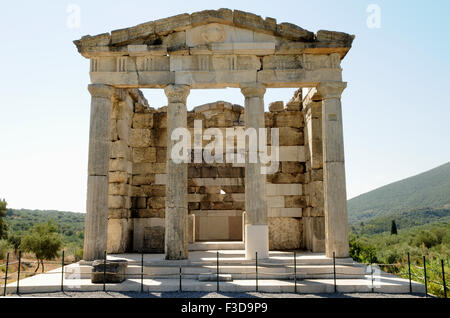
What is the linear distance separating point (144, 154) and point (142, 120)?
135 centimetres

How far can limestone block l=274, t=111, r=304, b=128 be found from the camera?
50.3 feet

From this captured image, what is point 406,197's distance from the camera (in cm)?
10388

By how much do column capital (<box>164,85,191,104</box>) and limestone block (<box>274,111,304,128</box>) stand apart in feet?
15.3

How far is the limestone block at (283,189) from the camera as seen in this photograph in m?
14.9

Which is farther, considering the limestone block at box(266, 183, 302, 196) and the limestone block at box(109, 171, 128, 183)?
the limestone block at box(266, 183, 302, 196)

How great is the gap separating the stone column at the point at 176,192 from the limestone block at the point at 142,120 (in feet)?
11.9

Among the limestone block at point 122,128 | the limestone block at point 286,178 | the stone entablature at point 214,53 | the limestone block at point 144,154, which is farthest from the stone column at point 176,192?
the limestone block at point 286,178

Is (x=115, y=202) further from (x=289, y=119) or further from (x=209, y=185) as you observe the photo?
(x=289, y=119)

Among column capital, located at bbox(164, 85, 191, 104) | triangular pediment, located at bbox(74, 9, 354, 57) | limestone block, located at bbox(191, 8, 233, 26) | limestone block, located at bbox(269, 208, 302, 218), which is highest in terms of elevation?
limestone block, located at bbox(191, 8, 233, 26)

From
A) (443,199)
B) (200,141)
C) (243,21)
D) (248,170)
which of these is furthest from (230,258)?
(443,199)

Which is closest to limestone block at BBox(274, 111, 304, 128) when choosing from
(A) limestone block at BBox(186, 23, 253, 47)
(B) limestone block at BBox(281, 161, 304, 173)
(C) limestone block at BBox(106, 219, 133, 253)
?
(B) limestone block at BBox(281, 161, 304, 173)

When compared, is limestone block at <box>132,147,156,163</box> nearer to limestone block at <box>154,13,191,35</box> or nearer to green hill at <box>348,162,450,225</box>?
limestone block at <box>154,13,191,35</box>
